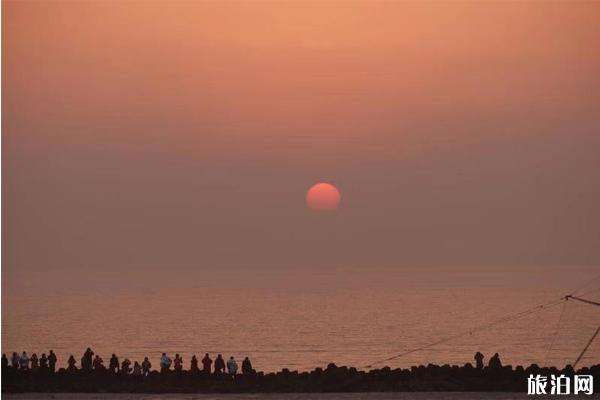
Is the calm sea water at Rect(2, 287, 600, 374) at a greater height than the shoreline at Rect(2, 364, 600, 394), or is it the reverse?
the calm sea water at Rect(2, 287, 600, 374)

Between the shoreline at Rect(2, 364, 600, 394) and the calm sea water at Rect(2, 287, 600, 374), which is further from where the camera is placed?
the calm sea water at Rect(2, 287, 600, 374)

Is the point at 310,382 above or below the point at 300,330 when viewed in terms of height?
below

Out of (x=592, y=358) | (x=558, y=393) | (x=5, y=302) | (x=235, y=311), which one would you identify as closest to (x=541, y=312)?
(x=235, y=311)

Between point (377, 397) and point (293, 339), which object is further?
point (293, 339)

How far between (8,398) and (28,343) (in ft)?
217

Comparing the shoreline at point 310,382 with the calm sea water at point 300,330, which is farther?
the calm sea water at point 300,330

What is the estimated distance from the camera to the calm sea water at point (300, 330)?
86375 millimetres

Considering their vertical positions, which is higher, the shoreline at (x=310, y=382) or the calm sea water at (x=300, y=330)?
the calm sea water at (x=300, y=330)

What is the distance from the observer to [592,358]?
7819 cm

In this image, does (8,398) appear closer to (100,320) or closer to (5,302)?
(100,320)

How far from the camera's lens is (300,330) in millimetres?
114625

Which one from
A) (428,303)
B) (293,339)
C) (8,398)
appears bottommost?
(8,398)

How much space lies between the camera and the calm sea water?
8638cm

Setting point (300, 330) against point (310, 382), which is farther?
point (300, 330)
